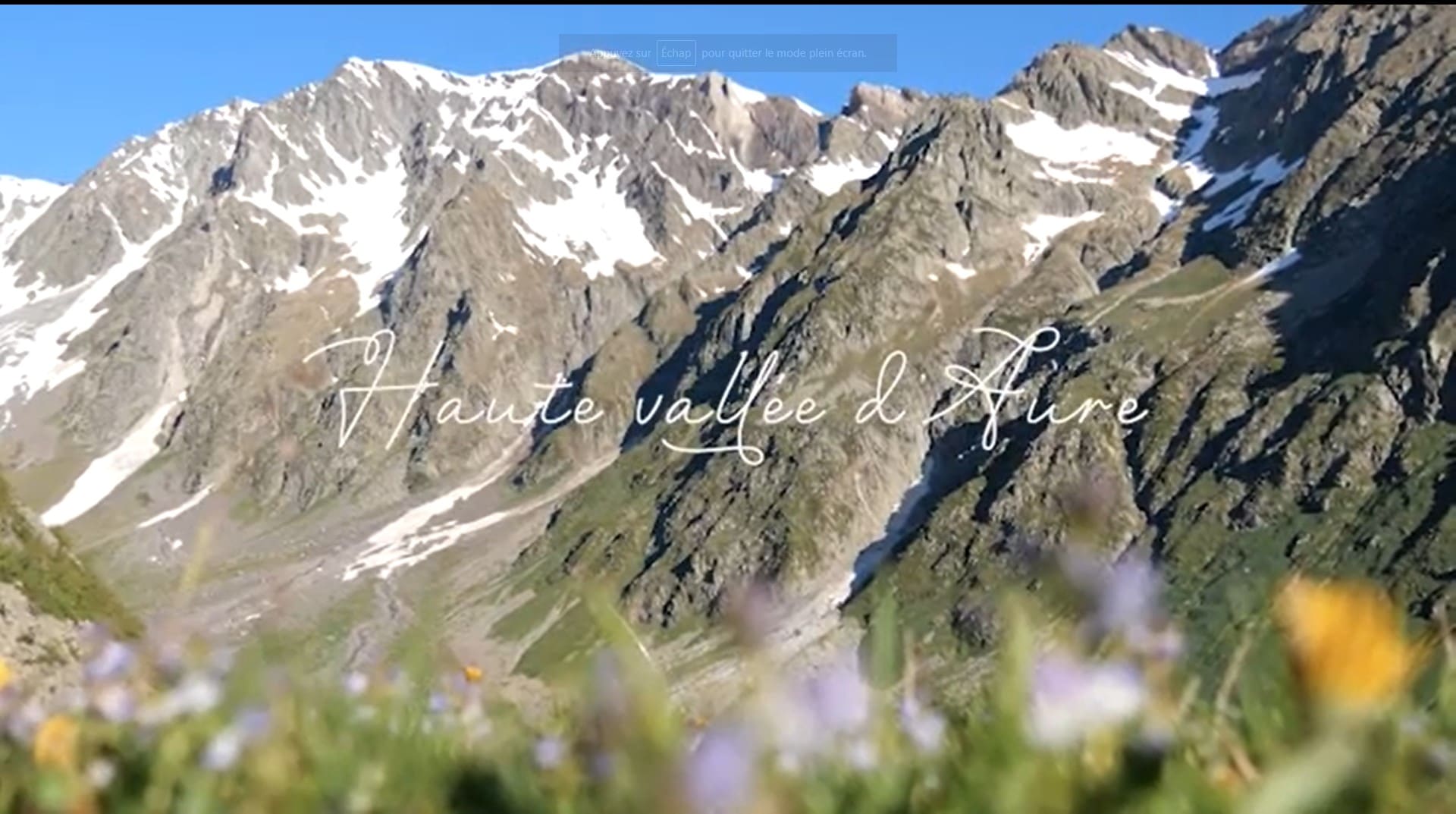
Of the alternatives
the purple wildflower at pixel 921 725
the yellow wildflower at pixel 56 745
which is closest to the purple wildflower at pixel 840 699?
the purple wildflower at pixel 921 725

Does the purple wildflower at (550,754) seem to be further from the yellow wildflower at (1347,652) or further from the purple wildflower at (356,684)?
the yellow wildflower at (1347,652)

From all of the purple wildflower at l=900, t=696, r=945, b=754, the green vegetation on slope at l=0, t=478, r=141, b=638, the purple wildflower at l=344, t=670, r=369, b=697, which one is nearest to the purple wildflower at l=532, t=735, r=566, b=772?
the purple wildflower at l=900, t=696, r=945, b=754

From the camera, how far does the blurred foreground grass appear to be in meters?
1.36

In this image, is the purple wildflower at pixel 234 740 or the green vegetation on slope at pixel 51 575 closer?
the purple wildflower at pixel 234 740

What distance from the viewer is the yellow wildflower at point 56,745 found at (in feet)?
→ 7.61

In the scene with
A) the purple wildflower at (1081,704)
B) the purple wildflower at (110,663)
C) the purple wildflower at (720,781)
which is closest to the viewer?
the purple wildflower at (720,781)

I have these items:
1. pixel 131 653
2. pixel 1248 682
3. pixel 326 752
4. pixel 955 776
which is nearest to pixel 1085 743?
pixel 955 776

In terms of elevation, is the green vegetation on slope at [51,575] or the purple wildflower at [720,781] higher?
the green vegetation on slope at [51,575]

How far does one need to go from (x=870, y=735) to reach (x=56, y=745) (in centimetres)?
146

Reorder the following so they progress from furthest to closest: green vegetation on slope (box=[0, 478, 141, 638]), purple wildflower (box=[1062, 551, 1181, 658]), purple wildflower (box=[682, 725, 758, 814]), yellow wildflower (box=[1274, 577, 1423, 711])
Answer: green vegetation on slope (box=[0, 478, 141, 638])
purple wildflower (box=[1062, 551, 1181, 658])
purple wildflower (box=[682, 725, 758, 814])
yellow wildflower (box=[1274, 577, 1423, 711])

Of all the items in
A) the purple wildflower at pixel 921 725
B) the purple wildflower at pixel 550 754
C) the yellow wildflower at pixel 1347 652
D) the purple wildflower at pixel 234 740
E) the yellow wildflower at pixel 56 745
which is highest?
the yellow wildflower at pixel 56 745

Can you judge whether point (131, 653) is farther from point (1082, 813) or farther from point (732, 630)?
point (1082, 813)

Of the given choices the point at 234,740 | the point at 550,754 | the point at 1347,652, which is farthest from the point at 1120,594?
the point at 234,740

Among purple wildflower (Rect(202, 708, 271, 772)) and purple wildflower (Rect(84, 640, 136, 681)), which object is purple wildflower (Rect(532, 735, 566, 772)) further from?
purple wildflower (Rect(84, 640, 136, 681))
